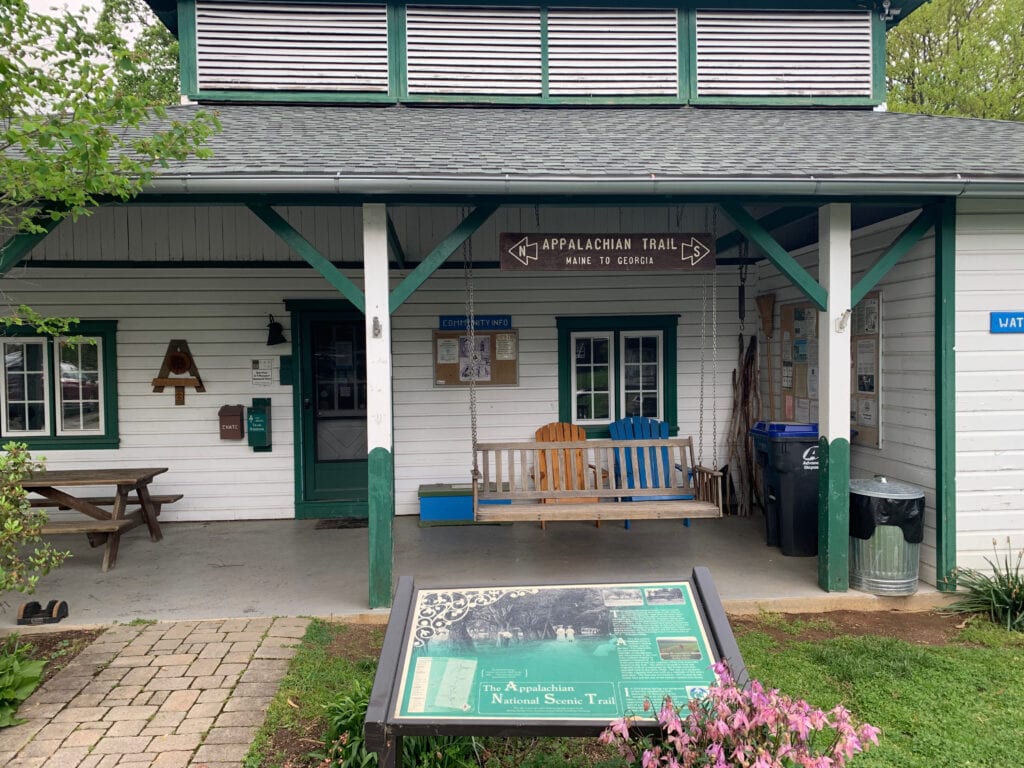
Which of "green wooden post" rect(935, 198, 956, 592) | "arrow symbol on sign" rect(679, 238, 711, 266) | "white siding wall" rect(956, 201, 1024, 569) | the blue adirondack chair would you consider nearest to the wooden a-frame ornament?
the blue adirondack chair

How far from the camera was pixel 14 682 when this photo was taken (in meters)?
3.38

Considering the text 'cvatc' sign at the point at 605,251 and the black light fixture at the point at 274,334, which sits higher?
the text 'cvatc' sign at the point at 605,251

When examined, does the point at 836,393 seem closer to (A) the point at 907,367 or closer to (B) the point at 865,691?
(A) the point at 907,367

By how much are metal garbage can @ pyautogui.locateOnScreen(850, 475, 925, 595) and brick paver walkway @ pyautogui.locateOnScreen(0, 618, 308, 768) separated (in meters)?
3.91

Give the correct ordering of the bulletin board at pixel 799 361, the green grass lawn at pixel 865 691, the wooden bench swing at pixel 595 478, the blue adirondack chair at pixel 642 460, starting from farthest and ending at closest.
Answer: the bulletin board at pixel 799 361 → the blue adirondack chair at pixel 642 460 → the wooden bench swing at pixel 595 478 → the green grass lawn at pixel 865 691

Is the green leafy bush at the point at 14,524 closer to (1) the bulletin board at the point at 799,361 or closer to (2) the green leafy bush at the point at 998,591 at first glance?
(2) the green leafy bush at the point at 998,591

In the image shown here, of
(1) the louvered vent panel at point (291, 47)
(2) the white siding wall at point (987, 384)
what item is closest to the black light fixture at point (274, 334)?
(1) the louvered vent panel at point (291, 47)

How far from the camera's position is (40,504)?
5410mm

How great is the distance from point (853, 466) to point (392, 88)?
5.70 meters

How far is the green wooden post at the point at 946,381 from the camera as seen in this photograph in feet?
15.6

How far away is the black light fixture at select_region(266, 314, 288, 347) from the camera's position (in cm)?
695

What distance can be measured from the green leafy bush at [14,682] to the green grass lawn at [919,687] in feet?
12.4

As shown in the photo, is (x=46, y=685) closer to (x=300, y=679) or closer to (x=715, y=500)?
(x=300, y=679)

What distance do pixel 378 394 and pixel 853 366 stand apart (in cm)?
404
